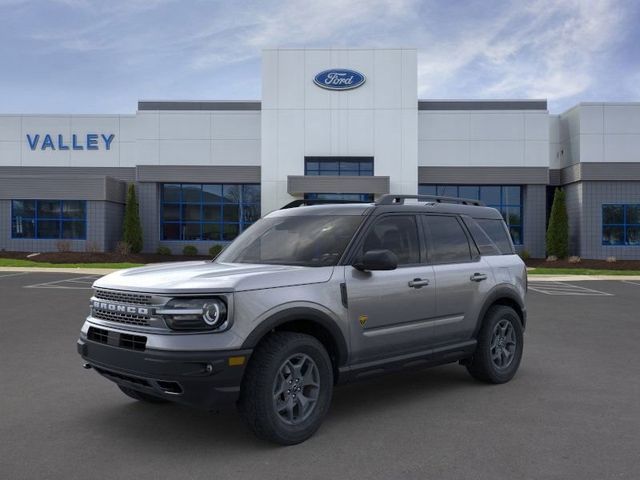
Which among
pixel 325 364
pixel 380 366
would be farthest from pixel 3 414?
pixel 380 366

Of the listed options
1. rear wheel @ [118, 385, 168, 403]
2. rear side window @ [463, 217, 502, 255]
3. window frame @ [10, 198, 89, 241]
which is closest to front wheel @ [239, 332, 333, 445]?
rear wheel @ [118, 385, 168, 403]

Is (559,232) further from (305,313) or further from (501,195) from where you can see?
(305,313)

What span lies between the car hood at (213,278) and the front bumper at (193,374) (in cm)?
46

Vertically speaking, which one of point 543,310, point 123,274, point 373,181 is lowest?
point 543,310

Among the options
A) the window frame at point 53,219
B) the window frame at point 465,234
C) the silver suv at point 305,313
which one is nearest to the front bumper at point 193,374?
the silver suv at point 305,313

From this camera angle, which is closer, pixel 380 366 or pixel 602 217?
pixel 380 366

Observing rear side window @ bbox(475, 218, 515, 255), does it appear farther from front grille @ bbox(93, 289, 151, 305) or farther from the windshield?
front grille @ bbox(93, 289, 151, 305)

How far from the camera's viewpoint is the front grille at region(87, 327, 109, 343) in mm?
4590

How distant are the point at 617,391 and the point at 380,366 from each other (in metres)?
2.78

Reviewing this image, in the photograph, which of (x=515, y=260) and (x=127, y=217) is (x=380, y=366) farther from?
(x=127, y=217)

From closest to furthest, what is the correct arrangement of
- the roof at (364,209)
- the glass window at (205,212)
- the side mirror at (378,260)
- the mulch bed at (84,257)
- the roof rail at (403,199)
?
the side mirror at (378,260) < the roof at (364,209) < the roof rail at (403,199) < the mulch bed at (84,257) < the glass window at (205,212)

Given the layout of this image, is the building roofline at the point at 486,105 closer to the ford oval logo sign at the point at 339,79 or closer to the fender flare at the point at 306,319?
the ford oval logo sign at the point at 339,79

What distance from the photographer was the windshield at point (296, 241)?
16.7ft

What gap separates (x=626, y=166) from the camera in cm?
3012
